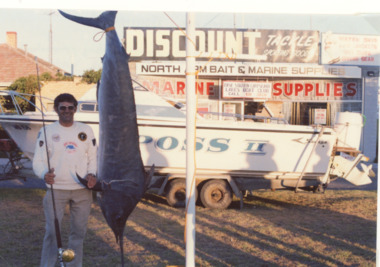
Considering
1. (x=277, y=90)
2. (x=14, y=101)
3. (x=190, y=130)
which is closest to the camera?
(x=190, y=130)

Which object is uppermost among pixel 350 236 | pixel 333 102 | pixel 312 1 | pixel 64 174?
pixel 312 1

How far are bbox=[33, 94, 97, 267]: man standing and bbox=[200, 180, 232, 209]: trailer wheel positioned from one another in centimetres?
350

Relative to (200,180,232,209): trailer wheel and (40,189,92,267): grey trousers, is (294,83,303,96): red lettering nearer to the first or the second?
(200,180,232,209): trailer wheel

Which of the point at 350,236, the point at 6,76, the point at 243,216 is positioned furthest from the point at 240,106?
the point at 6,76

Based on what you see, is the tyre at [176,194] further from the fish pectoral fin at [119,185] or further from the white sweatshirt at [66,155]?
the white sweatshirt at [66,155]

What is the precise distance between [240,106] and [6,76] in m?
5.09

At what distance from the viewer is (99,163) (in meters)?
4.26

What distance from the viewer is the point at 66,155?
4109mm

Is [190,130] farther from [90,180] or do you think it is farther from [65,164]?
[65,164]

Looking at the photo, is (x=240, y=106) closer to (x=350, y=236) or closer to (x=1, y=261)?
(x=350, y=236)

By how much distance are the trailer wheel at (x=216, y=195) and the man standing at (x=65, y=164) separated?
350 centimetres

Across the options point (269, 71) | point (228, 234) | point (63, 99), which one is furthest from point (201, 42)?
point (269, 71)

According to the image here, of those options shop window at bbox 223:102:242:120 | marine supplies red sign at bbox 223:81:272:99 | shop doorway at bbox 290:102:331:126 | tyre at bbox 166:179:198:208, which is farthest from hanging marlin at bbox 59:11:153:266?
shop doorway at bbox 290:102:331:126

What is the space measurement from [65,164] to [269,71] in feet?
24.0
